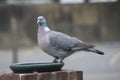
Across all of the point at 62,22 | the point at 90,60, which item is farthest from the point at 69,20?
the point at 90,60

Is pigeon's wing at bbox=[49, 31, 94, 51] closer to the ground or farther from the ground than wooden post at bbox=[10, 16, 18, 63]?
closer to the ground

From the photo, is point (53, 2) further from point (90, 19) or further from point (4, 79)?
point (4, 79)

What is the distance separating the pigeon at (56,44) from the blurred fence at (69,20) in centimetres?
866

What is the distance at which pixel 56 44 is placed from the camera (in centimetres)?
544

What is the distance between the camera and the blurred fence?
14.3 meters

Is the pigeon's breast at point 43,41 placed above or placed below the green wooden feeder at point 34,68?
above

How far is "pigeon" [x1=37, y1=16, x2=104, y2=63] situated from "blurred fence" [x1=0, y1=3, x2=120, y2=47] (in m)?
8.66

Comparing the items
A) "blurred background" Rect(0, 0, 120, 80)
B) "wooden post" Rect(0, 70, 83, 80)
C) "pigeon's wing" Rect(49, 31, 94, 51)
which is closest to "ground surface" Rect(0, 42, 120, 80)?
"blurred background" Rect(0, 0, 120, 80)

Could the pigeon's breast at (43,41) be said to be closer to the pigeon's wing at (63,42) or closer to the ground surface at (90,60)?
the pigeon's wing at (63,42)

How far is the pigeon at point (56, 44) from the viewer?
517 cm

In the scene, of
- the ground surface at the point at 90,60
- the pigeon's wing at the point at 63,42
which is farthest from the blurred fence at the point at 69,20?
Result: the pigeon's wing at the point at 63,42

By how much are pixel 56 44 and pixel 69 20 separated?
8.92 meters

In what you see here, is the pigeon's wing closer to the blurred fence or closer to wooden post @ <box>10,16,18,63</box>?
wooden post @ <box>10,16,18,63</box>

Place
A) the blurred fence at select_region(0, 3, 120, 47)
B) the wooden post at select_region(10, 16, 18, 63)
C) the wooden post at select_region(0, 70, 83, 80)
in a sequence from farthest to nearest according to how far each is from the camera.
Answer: the blurred fence at select_region(0, 3, 120, 47) < the wooden post at select_region(10, 16, 18, 63) < the wooden post at select_region(0, 70, 83, 80)
